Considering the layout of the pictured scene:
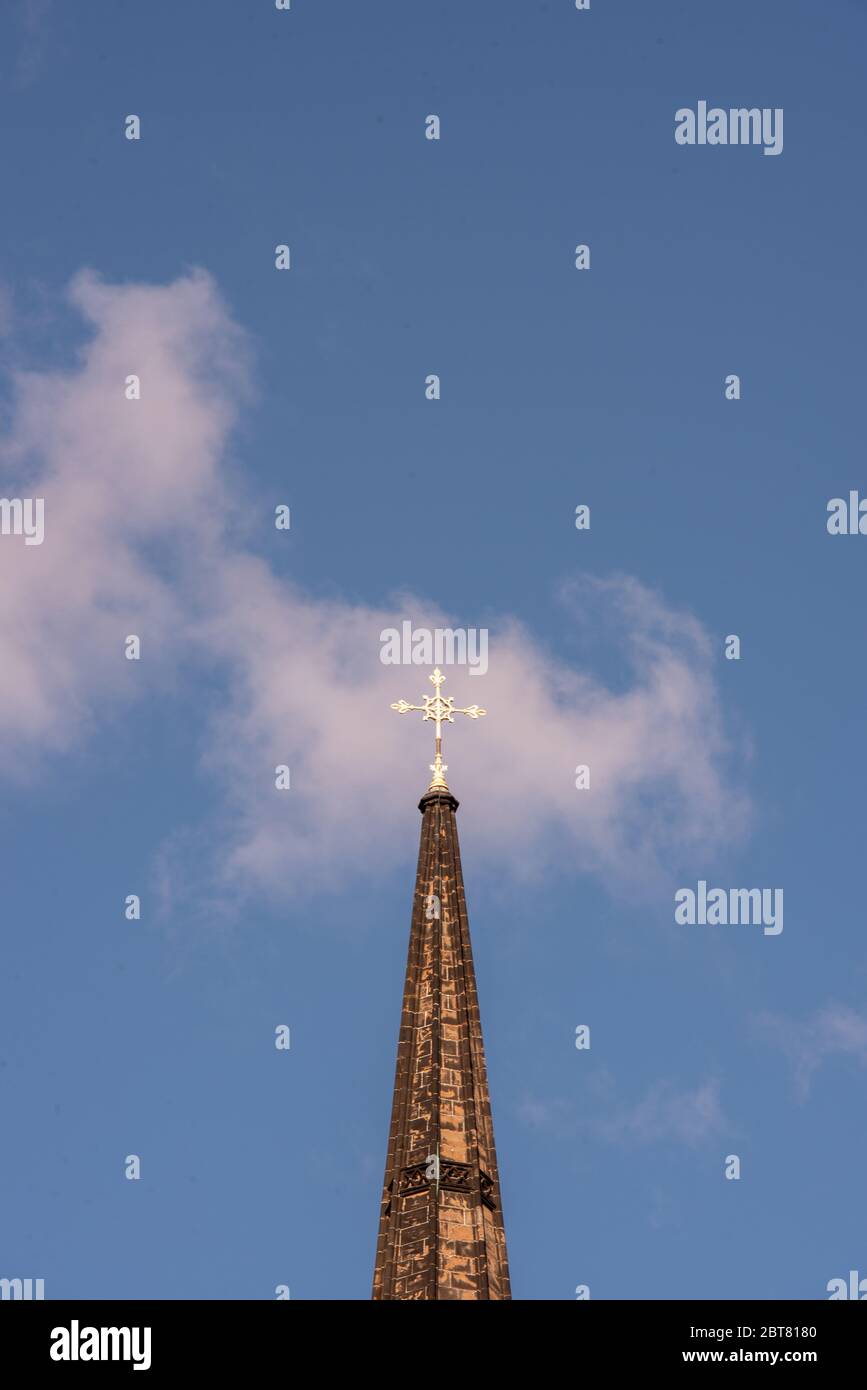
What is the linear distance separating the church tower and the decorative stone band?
0.08 feet

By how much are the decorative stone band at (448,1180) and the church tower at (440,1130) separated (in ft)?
0.08

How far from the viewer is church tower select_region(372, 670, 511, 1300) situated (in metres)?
65.6

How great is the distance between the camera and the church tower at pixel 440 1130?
65.6 meters

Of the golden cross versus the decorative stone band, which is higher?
the golden cross

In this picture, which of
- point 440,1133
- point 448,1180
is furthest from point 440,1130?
point 448,1180

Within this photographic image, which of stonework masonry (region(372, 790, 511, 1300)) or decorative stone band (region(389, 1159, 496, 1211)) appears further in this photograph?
decorative stone band (region(389, 1159, 496, 1211))

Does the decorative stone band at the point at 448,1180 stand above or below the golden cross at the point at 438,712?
below

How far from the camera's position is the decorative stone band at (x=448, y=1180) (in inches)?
2657

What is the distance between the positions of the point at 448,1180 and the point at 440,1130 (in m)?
1.43

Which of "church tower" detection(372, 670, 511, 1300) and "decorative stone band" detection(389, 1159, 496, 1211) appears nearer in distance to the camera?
"church tower" detection(372, 670, 511, 1300)

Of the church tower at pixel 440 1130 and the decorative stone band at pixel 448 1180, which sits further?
the decorative stone band at pixel 448 1180
